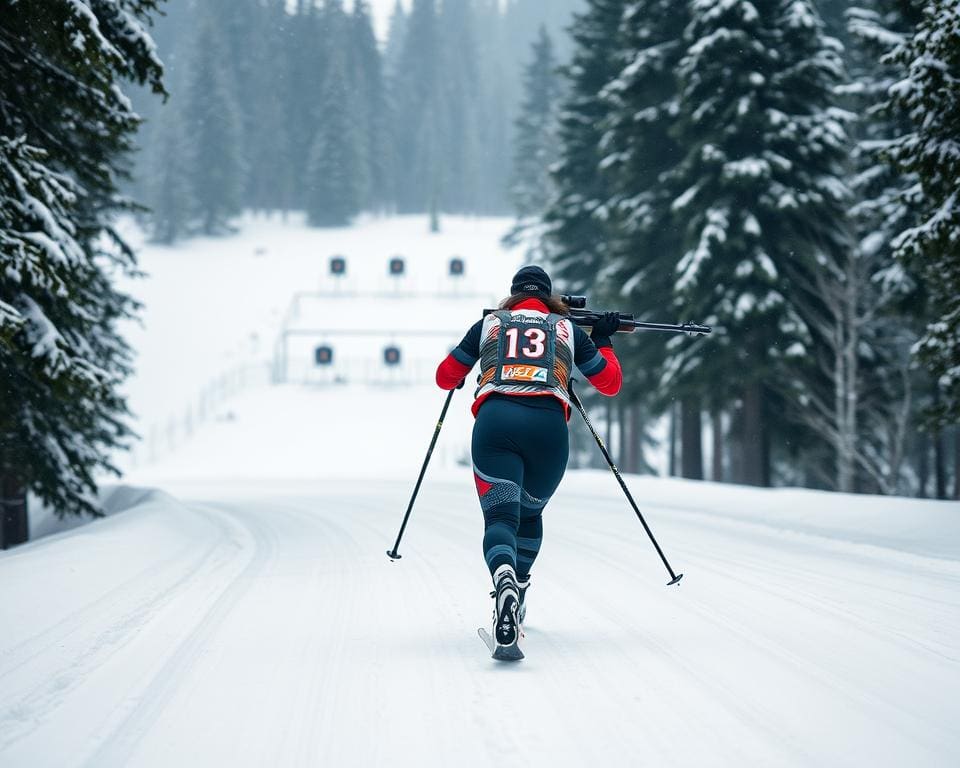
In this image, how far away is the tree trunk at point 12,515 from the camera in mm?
14742

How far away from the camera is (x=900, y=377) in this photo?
2412 cm

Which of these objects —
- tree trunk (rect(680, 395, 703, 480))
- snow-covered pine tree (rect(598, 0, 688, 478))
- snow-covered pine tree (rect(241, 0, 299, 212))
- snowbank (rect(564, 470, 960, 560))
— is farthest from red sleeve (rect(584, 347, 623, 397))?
snow-covered pine tree (rect(241, 0, 299, 212))

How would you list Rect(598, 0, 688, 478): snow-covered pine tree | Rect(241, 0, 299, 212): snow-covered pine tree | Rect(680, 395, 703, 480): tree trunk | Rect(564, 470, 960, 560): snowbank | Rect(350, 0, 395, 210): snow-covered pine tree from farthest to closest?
Rect(350, 0, 395, 210): snow-covered pine tree < Rect(241, 0, 299, 212): snow-covered pine tree < Rect(680, 395, 703, 480): tree trunk < Rect(598, 0, 688, 478): snow-covered pine tree < Rect(564, 470, 960, 560): snowbank

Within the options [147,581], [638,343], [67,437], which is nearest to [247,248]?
[638,343]

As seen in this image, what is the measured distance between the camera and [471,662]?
5.35 m

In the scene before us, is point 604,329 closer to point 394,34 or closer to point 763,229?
point 763,229

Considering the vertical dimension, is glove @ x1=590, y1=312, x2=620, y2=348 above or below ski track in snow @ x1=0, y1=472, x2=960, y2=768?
above

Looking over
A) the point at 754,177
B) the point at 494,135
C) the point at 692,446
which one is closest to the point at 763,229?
the point at 754,177

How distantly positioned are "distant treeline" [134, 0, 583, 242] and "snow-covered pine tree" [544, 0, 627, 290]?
63.9 meters

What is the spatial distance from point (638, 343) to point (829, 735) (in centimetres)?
2093

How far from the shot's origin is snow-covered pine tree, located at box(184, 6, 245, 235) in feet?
323

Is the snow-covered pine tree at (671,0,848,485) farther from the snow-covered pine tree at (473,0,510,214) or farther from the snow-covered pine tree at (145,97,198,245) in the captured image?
the snow-covered pine tree at (473,0,510,214)

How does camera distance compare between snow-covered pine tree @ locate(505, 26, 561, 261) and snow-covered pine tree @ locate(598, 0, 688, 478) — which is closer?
snow-covered pine tree @ locate(598, 0, 688, 478)

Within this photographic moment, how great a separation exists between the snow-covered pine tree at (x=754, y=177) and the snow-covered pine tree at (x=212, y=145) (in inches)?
3298
